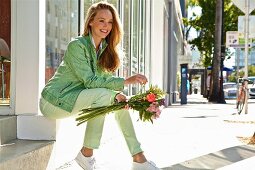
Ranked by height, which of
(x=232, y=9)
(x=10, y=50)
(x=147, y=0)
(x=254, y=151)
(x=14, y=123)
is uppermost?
(x=232, y=9)

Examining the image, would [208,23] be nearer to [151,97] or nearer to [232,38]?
[232,38]

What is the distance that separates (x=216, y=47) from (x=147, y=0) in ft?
45.5

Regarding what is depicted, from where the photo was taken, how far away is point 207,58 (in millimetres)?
33125

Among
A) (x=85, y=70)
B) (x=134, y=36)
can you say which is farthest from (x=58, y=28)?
(x=134, y=36)

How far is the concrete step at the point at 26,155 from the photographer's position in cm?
312

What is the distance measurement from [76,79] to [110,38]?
51cm

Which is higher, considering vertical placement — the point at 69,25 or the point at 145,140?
the point at 69,25

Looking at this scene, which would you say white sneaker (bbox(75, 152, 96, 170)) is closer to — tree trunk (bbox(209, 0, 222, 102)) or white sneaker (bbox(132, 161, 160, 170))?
white sneaker (bbox(132, 161, 160, 170))

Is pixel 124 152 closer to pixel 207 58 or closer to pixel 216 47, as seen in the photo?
pixel 216 47

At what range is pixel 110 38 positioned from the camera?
409cm

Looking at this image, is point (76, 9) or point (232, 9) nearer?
point (76, 9)


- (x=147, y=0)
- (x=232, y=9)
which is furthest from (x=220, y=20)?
(x=147, y=0)

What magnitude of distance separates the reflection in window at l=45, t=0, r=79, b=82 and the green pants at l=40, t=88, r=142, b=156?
2.20ft

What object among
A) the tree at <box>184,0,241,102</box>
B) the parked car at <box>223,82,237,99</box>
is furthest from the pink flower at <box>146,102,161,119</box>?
the parked car at <box>223,82,237,99</box>
